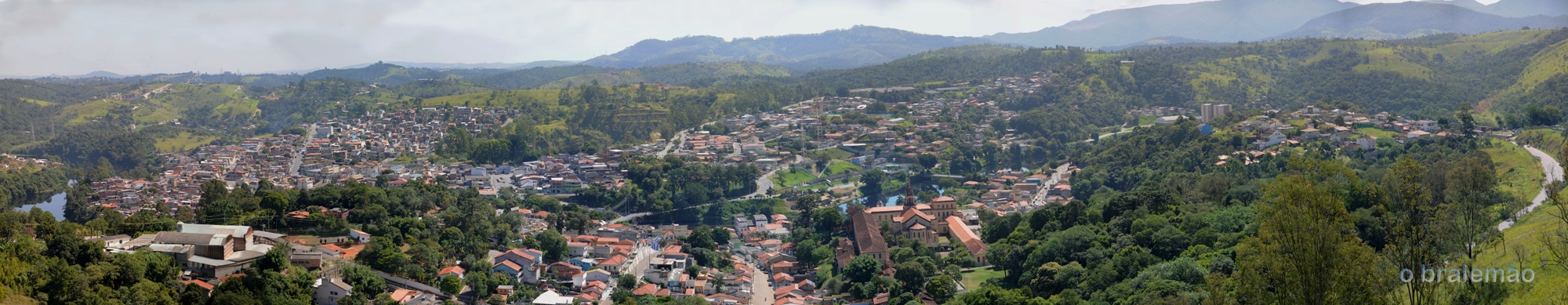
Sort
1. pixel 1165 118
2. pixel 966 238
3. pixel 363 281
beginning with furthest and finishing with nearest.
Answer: pixel 1165 118 → pixel 966 238 → pixel 363 281

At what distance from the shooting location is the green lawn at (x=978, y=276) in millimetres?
21159

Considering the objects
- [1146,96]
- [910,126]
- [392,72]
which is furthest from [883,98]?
[392,72]

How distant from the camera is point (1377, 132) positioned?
108ft

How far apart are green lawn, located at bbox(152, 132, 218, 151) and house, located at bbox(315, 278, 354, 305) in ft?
117

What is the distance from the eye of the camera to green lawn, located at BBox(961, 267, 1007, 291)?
2116 cm

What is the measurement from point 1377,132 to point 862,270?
19.1 meters

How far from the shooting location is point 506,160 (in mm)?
41938

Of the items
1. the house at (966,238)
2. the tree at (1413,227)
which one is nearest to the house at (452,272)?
the house at (966,238)

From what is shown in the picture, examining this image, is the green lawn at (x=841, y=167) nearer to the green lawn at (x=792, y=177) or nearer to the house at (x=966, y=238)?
the green lawn at (x=792, y=177)

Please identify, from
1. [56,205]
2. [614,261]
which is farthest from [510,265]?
[56,205]

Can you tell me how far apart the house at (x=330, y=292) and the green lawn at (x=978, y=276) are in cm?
1042

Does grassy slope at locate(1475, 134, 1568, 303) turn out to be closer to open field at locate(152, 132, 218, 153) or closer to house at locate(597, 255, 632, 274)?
house at locate(597, 255, 632, 274)

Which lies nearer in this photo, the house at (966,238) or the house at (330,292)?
the house at (330,292)

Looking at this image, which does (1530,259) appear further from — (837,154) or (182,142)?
(182,142)
